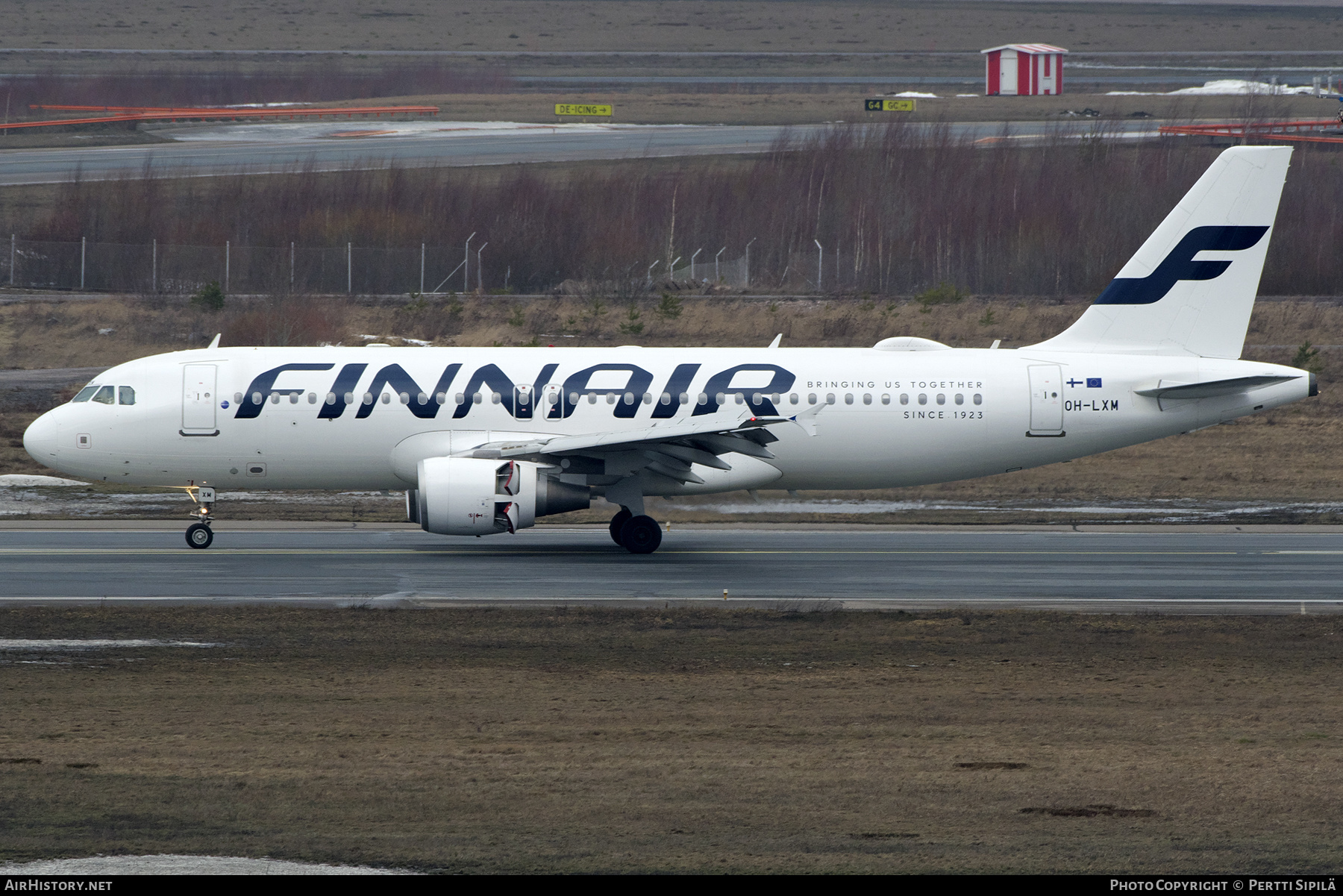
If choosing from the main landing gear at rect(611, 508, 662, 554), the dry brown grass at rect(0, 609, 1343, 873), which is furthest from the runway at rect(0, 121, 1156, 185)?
the dry brown grass at rect(0, 609, 1343, 873)

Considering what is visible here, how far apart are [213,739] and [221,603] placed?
372 inches

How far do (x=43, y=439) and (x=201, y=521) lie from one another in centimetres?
354

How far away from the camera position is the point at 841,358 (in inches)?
1291

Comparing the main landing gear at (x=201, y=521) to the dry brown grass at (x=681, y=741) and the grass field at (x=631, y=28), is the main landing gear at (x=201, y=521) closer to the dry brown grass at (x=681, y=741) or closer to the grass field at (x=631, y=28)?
the dry brown grass at (x=681, y=741)

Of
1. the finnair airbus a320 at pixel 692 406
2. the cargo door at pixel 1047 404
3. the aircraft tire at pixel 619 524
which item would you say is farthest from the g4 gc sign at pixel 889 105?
the aircraft tire at pixel 619 524

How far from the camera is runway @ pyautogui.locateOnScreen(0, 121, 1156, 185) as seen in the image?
81250 mm

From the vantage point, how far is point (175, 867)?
1109 centimetres

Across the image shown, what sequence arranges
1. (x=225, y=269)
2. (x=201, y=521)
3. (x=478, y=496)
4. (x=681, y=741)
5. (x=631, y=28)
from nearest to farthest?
(x=681, y=741), (x=478, y=496), (x=201, y=521), (x=225, y=269), (x=631, y=28)

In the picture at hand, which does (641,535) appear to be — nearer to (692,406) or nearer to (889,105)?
(692,406)

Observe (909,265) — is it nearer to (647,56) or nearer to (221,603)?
(221,603)

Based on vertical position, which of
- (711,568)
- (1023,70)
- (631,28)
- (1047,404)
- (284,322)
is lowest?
(711,568)

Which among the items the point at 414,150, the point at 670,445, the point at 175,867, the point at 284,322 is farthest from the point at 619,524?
the point at 414,150

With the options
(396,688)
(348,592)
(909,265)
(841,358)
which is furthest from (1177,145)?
(396,688)

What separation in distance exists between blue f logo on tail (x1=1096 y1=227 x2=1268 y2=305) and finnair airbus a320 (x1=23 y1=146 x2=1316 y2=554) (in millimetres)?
36
